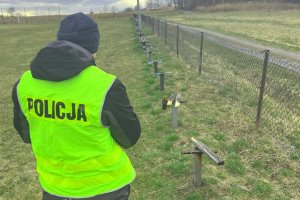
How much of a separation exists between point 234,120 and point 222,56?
7368 mm

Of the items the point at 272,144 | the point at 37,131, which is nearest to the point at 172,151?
the point at 272,144

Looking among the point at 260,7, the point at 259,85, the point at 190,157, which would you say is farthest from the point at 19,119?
the point at 260,7

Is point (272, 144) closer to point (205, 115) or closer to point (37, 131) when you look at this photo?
point (205, 115)

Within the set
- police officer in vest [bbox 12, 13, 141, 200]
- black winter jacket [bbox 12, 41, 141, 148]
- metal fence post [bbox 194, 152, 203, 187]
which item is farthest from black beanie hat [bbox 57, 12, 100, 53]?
metal fence post [bbox 194, 152, 203, 187]

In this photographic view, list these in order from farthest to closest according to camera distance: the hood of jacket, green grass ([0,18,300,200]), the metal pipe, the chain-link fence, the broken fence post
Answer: the metal pipe
the chain-link fence
green grass ([0,18,300,200])
the broken fence post
the hood of jacket

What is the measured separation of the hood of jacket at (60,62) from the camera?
1.91 metres

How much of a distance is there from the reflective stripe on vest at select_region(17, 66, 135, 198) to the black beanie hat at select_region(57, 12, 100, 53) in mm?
370

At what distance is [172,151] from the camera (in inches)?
218

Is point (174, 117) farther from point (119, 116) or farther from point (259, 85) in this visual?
point (119, 116)

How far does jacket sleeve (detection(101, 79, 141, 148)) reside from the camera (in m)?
1.96

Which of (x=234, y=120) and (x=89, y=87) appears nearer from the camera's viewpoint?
(x=89, y=87)

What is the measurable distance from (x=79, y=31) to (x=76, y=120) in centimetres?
62

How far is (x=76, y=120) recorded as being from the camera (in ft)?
6.53

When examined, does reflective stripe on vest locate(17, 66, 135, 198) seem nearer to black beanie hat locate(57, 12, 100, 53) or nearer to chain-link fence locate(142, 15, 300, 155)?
black beanie hat locate(57, 12, 100, 53)
